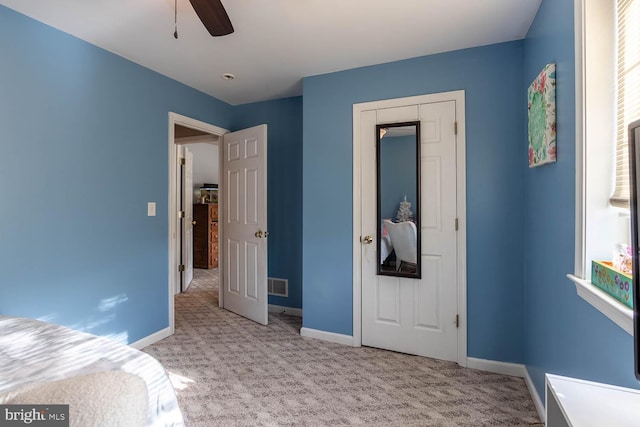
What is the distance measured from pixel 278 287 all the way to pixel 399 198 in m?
1.91

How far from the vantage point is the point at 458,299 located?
2.43m

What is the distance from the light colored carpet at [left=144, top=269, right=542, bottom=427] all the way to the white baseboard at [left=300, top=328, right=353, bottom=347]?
0.22 ft

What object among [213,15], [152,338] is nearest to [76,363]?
[213,15]

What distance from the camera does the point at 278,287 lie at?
12.3ft

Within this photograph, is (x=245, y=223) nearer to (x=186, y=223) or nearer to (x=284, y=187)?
(x=284, y=187)

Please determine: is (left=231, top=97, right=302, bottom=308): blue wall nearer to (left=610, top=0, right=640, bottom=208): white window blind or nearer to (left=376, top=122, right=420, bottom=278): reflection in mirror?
(left=376, top=122, right=420, bottom=278): reflection in mirror

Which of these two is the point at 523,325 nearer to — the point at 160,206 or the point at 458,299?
the point at 458,299

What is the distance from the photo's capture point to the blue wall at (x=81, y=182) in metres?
1.92

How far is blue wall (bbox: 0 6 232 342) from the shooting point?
1.92 m

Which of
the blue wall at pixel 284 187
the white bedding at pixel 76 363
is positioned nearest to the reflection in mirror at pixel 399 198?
the blue wall at pixel 284 187

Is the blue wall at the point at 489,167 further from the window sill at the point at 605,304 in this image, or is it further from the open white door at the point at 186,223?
the open white door at the point at 186,223

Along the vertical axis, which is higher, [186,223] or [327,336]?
[186,223]

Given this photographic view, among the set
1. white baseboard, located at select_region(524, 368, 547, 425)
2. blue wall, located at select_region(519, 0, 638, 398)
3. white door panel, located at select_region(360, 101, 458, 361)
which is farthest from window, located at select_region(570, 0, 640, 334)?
white door panel, located at select_region(360, 101, 458, 361)

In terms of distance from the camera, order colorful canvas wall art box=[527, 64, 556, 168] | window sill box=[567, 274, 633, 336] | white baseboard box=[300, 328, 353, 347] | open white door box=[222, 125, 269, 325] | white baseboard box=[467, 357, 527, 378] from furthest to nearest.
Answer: open white door box=[222, 125, 269, 325] → white baseboard box=[300, 328, 353, 347] → white baseboard box=[467, 357, 527, 378] → colorful canvas wall art box=[527, 64, 556, 168] → window sill box=[567, 274, 633, 336]
